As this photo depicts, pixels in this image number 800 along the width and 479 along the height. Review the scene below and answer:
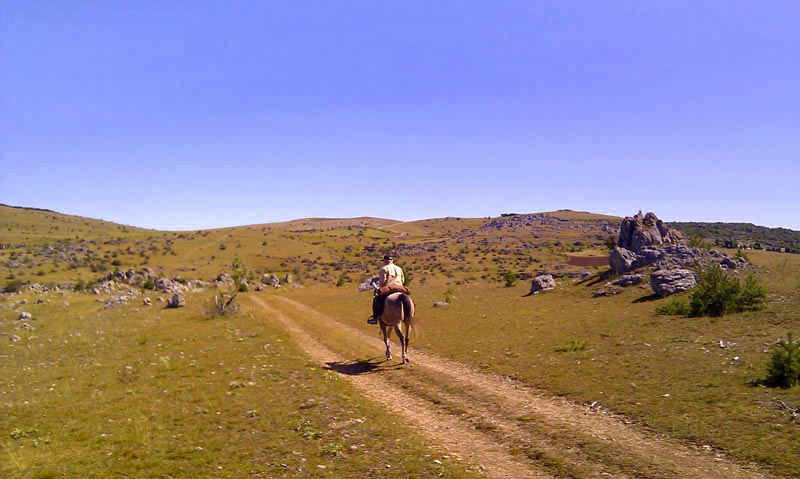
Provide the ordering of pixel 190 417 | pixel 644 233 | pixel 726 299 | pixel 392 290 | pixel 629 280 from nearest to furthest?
pixel 190 417
pixel 392 290
pixel 726 299
pixel 629 280
pixel 644 233

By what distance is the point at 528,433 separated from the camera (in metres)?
8.78

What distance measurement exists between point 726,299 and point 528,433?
1496cm

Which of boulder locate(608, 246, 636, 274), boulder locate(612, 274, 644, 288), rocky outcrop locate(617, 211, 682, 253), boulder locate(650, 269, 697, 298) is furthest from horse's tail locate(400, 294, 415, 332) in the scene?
rocky outcrop locate(617, 211, 682, 253)

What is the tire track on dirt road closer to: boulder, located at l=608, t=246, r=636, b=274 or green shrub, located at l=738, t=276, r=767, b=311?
green shrub, located at l=738, t=276, r=767, b=311

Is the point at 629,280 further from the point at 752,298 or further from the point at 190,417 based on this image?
the point at 190,417

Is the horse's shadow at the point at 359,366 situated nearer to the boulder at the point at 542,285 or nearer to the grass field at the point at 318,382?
the grass field at the point at 318,382

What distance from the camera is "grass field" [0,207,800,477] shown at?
26.2ft

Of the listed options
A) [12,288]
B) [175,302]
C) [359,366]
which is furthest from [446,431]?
[12,288]

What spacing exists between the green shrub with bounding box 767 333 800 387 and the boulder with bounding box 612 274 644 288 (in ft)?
61.0

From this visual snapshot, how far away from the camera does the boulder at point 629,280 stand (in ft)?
91.2

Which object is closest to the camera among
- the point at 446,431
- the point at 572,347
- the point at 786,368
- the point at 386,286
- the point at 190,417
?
the point at 446,431

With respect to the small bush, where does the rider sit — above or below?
above

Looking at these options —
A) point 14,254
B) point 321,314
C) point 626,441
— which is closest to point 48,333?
point 321,314

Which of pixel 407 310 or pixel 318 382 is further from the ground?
pixel 407 310
